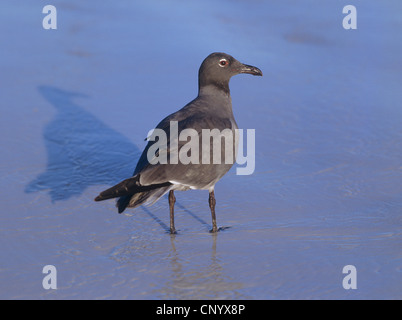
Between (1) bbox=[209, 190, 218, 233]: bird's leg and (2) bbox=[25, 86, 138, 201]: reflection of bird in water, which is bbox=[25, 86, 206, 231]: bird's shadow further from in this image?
(1) bbox=[209, 190, 218, 233]: bird's leg

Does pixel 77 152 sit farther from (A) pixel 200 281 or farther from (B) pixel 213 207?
(A) pixel 200 281

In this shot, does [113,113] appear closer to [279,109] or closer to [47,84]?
[47,84]

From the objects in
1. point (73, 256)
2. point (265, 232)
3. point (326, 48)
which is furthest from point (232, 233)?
point (326, 48)

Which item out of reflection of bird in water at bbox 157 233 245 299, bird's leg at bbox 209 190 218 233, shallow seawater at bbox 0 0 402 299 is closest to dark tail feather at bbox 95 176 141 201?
shallow seawater at bbox 0 0 402 299

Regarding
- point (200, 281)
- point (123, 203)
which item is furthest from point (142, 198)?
point (200, 281)

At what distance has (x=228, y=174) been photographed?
662cm

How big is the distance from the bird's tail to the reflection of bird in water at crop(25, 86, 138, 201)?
2.79 feet

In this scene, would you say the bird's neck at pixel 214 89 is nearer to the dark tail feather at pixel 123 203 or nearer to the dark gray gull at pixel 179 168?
the dark gray gull at pixel 179 168

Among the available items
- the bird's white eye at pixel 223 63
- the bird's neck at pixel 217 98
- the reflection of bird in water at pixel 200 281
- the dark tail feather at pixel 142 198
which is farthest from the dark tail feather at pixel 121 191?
the bird's white eye at pixel 223 63

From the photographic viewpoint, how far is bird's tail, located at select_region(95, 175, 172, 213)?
16.8ft

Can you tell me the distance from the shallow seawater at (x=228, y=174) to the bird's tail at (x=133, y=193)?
0.74 ft

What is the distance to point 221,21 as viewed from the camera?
995cm

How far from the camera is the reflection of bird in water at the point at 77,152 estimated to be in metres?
6.30

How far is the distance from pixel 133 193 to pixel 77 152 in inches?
78.1
